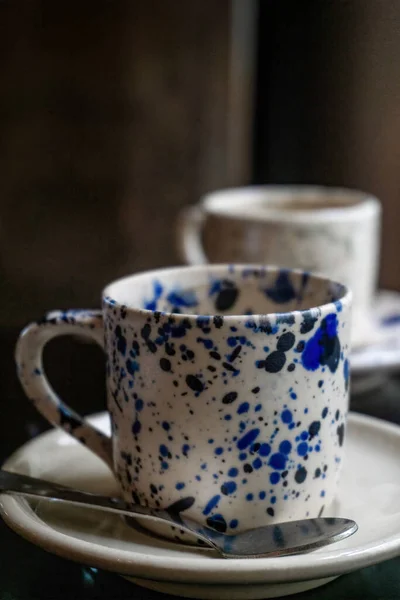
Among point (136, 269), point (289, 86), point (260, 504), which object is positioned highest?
point (289, 86)

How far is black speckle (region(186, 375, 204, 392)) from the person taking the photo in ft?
1.11

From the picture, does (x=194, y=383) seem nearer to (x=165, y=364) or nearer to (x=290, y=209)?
(x=165, y=364)

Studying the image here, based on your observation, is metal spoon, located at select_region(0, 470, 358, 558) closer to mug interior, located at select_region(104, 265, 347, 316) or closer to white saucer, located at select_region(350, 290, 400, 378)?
mug interior, located at select_region(104, 265, 347, 316)

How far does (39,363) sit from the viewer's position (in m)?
0.41

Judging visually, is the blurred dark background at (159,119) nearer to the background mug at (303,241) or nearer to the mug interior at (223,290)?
the background mug at (303,241)

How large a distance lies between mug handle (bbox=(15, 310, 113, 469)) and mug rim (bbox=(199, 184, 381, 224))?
0.30 metres

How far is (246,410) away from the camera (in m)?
0.34

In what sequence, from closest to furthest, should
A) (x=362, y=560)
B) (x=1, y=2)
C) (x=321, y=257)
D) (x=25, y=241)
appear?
(x=362, y=560) < (x=321, y=257) < (x=1, y=2) < (x=25, y=241)

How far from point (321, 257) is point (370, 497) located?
30cm

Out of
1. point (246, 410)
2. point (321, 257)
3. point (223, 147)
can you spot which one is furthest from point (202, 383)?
point (223, 147)

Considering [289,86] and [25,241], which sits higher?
[289,86]

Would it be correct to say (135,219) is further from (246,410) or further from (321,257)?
(246,410)

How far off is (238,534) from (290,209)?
0.51 m

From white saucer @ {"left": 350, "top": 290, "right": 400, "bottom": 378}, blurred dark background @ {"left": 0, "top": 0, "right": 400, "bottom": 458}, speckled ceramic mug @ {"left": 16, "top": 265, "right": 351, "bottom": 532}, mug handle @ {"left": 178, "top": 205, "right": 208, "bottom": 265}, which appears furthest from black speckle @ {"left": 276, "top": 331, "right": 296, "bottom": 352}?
blurred dark background @ {"left": 0, "top": 0, "right": 400, "bottom": 458}
